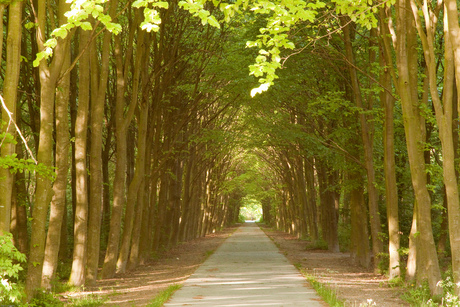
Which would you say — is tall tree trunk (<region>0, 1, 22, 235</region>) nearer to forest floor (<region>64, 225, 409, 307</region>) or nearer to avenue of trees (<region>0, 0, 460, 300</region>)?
avenue of trees (<region>0, 0, 460, 300</region>)

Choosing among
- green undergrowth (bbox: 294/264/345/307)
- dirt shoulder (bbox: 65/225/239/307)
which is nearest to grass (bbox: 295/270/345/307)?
green undergrowth (bbox: 294/264/345/307)

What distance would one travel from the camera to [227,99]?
2264cm

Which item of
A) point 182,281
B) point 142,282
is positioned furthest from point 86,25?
point 142,282

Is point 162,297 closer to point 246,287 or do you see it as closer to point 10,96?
point 246,287

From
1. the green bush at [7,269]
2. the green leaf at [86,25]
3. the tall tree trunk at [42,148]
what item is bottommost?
the green bush at [7,269]

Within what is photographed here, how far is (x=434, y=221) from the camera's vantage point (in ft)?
63.4

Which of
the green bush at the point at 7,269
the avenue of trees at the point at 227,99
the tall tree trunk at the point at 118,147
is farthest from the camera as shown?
the tall tree trunk at the point at 118,147

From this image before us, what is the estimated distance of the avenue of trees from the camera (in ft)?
25.8

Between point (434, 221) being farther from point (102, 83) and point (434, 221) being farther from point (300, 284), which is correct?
point (102, 83)

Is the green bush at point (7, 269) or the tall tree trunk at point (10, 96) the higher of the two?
the tall tree trunk at point (10, 96)

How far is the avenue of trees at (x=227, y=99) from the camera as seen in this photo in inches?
310

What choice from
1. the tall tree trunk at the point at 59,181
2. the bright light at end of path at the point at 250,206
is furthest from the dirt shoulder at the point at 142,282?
the bright light at end of path at the point at 250,206

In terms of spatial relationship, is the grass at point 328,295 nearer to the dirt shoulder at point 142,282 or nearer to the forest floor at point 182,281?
the forest floor at point 182,281

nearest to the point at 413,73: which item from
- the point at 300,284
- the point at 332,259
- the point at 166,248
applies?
the point at 300,284
